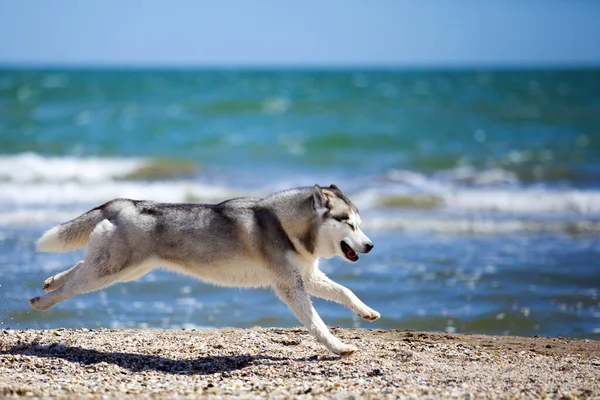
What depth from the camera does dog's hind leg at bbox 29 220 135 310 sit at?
7.00 m

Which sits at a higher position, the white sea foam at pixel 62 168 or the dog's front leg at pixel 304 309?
the white sea foam at pixel 62 168

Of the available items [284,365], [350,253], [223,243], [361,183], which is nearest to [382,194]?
[361,183]

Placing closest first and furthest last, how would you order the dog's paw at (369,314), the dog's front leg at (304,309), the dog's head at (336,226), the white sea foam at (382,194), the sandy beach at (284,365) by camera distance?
the sandy beach at (284,365) < the dog's front leg at (304,309) < the dog's head at (336,226) < the dog's paw at (369,314) < the white sea foam at (382,194)

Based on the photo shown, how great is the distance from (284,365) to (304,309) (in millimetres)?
505

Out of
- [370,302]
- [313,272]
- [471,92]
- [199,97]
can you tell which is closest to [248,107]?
[199,97]

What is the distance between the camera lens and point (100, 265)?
276 inches

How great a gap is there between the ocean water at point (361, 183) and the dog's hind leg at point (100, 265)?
5.42ft

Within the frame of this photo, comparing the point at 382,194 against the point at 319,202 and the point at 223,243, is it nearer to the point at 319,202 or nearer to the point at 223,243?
the point at 319,202

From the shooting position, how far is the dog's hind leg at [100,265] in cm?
700

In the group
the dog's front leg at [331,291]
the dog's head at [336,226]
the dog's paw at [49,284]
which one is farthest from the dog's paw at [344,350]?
the dog's paw at [49,284]

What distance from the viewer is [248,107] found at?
3525 centimetres

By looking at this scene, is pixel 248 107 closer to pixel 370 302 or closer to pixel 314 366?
pixel 370 302

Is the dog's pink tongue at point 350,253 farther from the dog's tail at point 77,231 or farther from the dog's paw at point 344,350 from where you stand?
the dog's tail at point 77,231

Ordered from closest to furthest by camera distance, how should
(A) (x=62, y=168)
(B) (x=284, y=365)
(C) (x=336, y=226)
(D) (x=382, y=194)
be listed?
(B) (x=284, y=365)
(C) (x=336, y=226)
(D) (x=382, y=194)
(A) (x=62, y=168)
